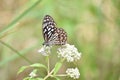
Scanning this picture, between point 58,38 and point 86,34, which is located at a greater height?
point 86,34

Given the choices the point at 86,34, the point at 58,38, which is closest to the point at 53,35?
the point at 58,38

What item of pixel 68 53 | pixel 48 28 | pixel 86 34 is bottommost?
pixel 68 53

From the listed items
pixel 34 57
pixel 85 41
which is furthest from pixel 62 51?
pixel 34 57

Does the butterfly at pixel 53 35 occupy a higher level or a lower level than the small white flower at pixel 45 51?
higher

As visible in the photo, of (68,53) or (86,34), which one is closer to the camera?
(68,53)

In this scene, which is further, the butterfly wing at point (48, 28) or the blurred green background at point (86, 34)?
the blurred green background at point (86, 34)

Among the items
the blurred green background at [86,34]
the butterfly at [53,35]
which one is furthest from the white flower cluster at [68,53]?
the blurred green background at [86,34]

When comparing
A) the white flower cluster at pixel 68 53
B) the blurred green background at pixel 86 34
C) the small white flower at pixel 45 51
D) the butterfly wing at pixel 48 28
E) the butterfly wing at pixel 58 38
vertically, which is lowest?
the white flower cluster at pixel 68 53

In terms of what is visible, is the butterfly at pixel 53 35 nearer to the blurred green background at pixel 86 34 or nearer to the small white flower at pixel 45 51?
the small white flower at pixel 45 51

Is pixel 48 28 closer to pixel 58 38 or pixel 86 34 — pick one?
pixel 58 38

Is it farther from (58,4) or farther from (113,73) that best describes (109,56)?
(58,4)

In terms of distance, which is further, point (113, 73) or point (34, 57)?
point (34, 57)
